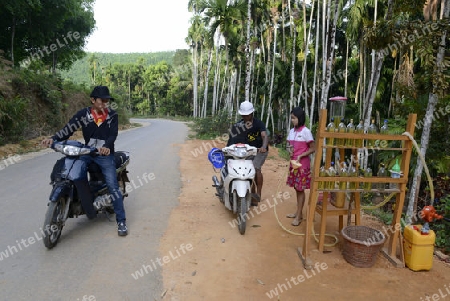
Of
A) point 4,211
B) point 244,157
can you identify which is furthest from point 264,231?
point 4,211

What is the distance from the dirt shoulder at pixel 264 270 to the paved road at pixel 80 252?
10.9 inches

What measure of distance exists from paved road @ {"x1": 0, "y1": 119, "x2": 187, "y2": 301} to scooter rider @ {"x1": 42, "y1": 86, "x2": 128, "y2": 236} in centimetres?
36

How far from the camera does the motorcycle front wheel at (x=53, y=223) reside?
359cm

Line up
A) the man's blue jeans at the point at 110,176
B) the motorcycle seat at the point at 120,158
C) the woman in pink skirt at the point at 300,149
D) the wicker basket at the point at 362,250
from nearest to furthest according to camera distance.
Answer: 1. the wicker basket at the point at 362,250
2. the man's blue jeans at the point at 110,176
3. the woman in pink skirt at the point at 300,149
4. the motorcycle seat at the point at 120,158

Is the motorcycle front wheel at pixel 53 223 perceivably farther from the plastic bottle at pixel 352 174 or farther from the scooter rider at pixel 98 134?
the plastic bottle at pixel 352 174

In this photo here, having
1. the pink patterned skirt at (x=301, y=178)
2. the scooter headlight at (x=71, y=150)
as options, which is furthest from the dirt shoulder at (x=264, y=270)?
the scooter headlight at (x=71, y=150)

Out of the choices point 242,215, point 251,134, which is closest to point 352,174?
point 242,215

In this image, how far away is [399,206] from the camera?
3811 mm

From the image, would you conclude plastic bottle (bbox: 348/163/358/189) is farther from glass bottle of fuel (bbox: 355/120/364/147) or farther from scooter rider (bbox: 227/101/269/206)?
scooter rider (bbox: 227/101/269/206)

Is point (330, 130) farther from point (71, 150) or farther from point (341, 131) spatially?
point (71, 150)

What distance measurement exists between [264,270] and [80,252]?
2.19 meters

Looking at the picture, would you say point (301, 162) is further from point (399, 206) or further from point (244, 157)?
point (399, 206)

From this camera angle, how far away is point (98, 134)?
4.12 meters

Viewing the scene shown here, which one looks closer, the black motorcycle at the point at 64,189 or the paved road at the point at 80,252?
the paved road at the point at 80,252
